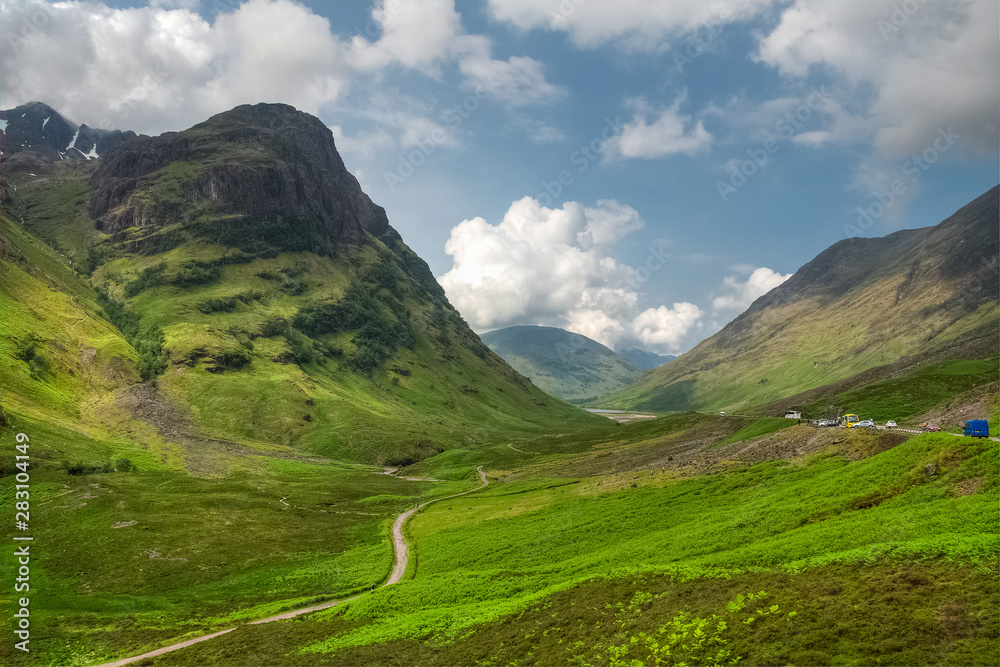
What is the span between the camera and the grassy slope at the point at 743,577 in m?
24.9

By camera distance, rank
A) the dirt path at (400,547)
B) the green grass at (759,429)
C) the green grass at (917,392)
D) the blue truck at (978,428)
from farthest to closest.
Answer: the green grass at (917,392) < the green grass at (759,429) < the dirt path at (400,547) < the blue truck at (978,428)

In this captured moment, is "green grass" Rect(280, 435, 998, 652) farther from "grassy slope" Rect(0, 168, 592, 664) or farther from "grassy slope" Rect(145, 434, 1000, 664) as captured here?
"grassy slope" Rect(0, 168, 592, 664)

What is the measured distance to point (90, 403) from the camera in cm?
17600

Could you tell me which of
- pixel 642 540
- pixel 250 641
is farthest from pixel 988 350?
pixel 250 641

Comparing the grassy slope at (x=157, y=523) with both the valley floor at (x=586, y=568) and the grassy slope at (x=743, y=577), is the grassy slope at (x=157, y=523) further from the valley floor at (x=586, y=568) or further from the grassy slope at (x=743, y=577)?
the grassy slope at (x=743, y=577)

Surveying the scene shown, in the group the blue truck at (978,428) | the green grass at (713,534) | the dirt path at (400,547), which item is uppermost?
Answer: the blue truck at (978,428)

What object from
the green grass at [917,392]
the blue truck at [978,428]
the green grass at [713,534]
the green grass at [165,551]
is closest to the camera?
the green grass at [713,534]

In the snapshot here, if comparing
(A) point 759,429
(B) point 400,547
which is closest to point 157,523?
(B) point 400,547

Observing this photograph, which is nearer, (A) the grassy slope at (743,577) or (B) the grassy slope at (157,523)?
(A) the grassy slope at (743,577)

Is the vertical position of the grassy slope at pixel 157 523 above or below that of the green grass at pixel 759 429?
above

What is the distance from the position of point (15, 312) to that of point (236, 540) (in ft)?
581

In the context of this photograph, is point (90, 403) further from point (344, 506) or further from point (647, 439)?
point (647, 439)

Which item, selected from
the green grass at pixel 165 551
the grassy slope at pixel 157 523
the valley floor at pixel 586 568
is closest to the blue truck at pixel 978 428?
the valley floor at pixel 586 568

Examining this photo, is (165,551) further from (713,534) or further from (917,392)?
(917,392)
